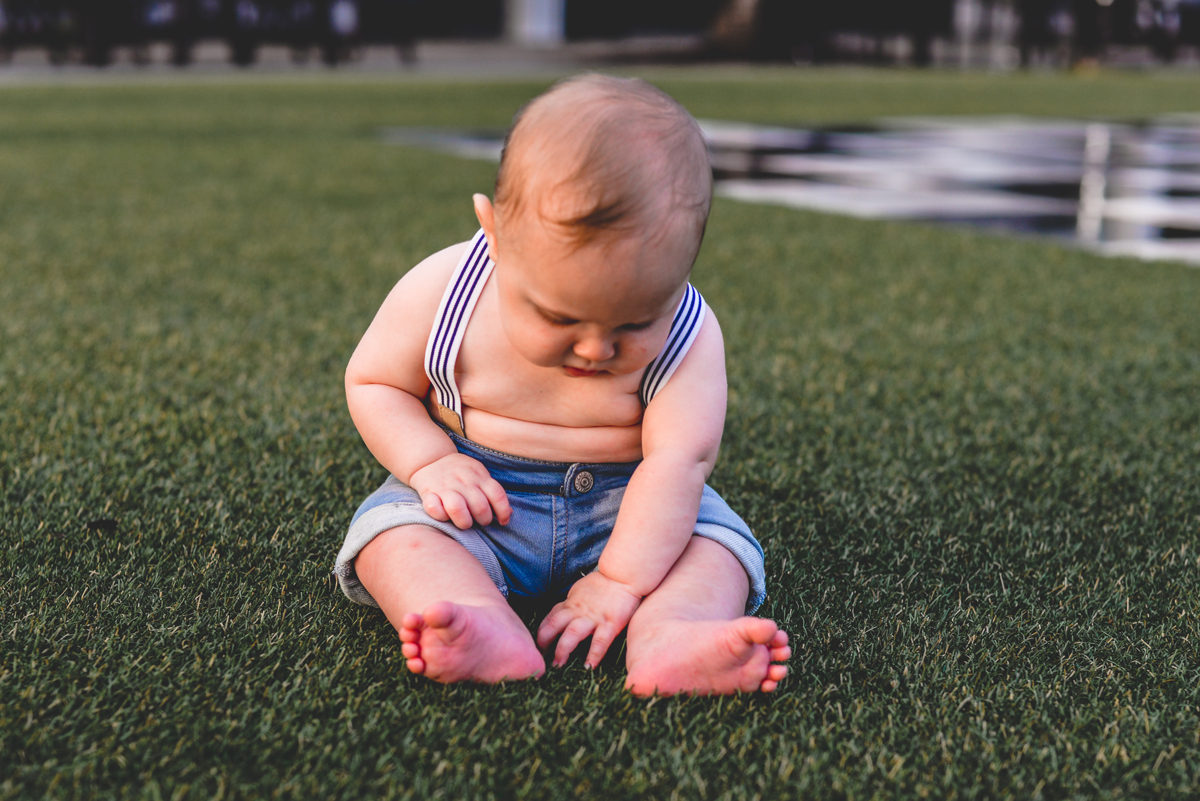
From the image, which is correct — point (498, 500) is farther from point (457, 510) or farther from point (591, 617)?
point (591, 617)

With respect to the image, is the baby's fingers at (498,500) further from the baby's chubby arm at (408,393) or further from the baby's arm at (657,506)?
the baby's arm at (657,506)

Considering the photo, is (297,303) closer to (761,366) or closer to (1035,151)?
(761,366)

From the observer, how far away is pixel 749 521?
1495 mm

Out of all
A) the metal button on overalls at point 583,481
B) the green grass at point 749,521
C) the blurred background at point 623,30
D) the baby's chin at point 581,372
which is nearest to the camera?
the green grass at point 749,521

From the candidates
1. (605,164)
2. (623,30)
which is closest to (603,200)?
(605,164)

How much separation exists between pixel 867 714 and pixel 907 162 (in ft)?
17.9

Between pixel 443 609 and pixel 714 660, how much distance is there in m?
0.24

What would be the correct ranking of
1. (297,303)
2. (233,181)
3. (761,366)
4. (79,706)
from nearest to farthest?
(79,706), (761,366), (297,303), (233,181)

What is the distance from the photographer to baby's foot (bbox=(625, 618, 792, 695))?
1.01 meters

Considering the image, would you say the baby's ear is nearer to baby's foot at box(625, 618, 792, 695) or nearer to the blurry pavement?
baby's foot at box(625, 618, 792, 695)

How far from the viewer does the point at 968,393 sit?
2094 mm

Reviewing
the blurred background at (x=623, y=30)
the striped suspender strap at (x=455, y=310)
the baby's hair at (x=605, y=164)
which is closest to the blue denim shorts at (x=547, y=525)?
the striped suspender strap at (x=455, y=310)

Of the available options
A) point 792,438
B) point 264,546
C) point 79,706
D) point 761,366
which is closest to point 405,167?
point 761,366

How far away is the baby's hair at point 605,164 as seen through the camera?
0.98 m
